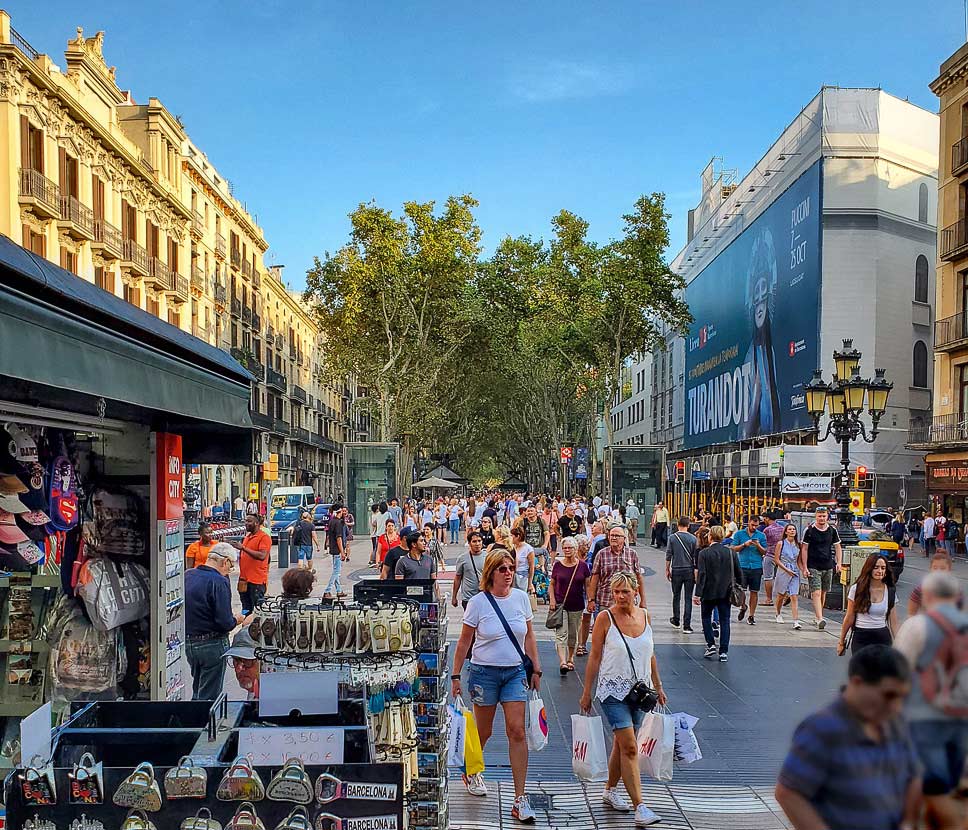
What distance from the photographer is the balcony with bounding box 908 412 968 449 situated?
32.8 m

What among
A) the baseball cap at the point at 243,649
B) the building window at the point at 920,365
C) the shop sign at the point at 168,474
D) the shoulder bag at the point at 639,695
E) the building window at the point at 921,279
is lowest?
the shoulder bag at the point at 639,695

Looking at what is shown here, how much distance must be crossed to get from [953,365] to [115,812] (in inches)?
1450

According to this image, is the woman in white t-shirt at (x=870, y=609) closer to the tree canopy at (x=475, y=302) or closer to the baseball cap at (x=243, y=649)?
the baseball cap at (x=243, y=649)

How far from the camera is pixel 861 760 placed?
1.25 meters

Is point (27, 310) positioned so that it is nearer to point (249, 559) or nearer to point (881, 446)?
point (249, 559)

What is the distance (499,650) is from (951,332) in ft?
110

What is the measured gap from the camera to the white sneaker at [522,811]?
5781 mm

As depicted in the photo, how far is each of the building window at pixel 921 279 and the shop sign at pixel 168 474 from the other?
38.0 metres

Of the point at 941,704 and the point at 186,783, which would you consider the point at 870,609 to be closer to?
the point at 186,783

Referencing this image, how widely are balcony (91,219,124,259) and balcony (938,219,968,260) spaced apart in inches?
1246

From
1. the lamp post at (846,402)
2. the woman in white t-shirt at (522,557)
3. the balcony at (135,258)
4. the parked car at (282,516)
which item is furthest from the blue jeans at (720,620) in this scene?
the balcony at (135,258)

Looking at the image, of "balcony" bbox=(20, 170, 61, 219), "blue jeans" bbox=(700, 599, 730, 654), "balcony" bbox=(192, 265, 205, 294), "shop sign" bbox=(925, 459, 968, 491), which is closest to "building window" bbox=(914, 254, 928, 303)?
"shop sign" bbox=(925, 459, 968, 491)

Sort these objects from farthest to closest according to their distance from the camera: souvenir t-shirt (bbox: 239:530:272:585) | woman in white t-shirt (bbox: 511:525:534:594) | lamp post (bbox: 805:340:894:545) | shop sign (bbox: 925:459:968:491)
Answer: shop sign (bbox: 925:459:968:491), lamp post (bbox: 805:340:894:545), woman in white t-shirt (bbox: 511:525:534:594), souvenir t-shirt (bbox: 239:530:272:585)

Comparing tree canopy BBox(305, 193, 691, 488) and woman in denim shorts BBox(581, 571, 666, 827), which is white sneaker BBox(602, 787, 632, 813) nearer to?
woman in denim shorts BBox(581, 571, 666, 827)
